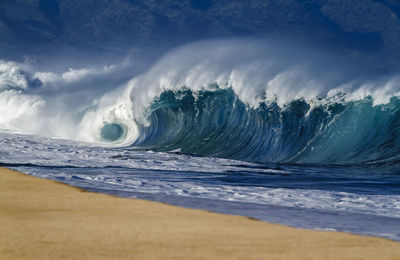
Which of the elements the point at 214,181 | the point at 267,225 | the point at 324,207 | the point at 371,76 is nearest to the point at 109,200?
the point at 267,225

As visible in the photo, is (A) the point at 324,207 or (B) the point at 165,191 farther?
(B) the point at 165,191

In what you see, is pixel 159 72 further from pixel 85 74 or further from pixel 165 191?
pixel 165 191

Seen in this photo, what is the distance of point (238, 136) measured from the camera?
14.3 metres

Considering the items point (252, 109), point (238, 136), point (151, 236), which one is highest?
point (252, 109)

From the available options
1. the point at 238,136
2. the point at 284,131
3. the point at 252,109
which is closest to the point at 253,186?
the point at 284,131

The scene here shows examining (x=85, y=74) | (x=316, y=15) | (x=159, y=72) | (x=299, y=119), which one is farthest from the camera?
(x=316, y=15)

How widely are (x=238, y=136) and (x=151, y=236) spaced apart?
11630 mm

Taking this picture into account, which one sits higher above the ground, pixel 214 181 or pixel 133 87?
pixel 133 87

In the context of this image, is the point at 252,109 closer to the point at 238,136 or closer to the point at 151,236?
the point at 238,136

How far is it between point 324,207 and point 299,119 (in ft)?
30.1

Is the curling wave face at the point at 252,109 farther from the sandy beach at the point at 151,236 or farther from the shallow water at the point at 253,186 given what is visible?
the sandy beach at the point at 151,236

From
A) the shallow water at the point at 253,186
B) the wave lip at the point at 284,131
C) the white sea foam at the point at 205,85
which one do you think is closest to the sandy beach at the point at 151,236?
the shallow water at the point at 253,186

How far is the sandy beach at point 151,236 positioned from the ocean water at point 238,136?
2.37 ft

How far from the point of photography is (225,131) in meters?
14.8
